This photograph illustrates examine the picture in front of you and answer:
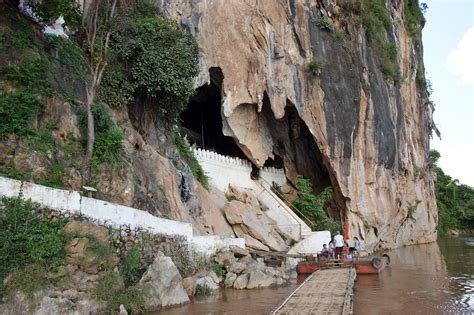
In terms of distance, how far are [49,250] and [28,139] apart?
3207 mm

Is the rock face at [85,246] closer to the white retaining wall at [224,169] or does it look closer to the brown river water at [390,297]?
the brown river water at [390,297]

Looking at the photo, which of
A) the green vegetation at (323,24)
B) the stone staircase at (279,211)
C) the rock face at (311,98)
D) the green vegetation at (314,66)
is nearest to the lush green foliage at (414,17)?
the rock face at (311,98)

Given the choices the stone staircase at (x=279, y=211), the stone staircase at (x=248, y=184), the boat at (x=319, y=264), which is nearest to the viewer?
the boat at (x=319, y=264)

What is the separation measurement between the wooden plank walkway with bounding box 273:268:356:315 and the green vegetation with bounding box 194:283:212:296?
2.32 meters

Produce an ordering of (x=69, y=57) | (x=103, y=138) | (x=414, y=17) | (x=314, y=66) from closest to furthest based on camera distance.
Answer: (x=103, y=138)
(x=69, y=57)
(x=314, y=66)
(x=414, y=17)

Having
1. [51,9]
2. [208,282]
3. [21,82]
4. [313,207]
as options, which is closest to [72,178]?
[21,82]

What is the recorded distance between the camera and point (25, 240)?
287 inches

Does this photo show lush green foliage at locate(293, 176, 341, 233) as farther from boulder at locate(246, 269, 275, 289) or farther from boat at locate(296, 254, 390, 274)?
boulder at locate(246, 269, 275, 289)

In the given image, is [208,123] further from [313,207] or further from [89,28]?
[89,28]

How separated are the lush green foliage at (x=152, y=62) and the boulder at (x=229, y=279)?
22.3 ft

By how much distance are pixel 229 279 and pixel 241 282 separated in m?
0.38

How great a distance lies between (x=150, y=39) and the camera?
15.4m

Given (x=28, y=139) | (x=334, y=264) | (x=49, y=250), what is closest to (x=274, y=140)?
(x=334, y=264)

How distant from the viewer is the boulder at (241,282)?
38.6 ft
